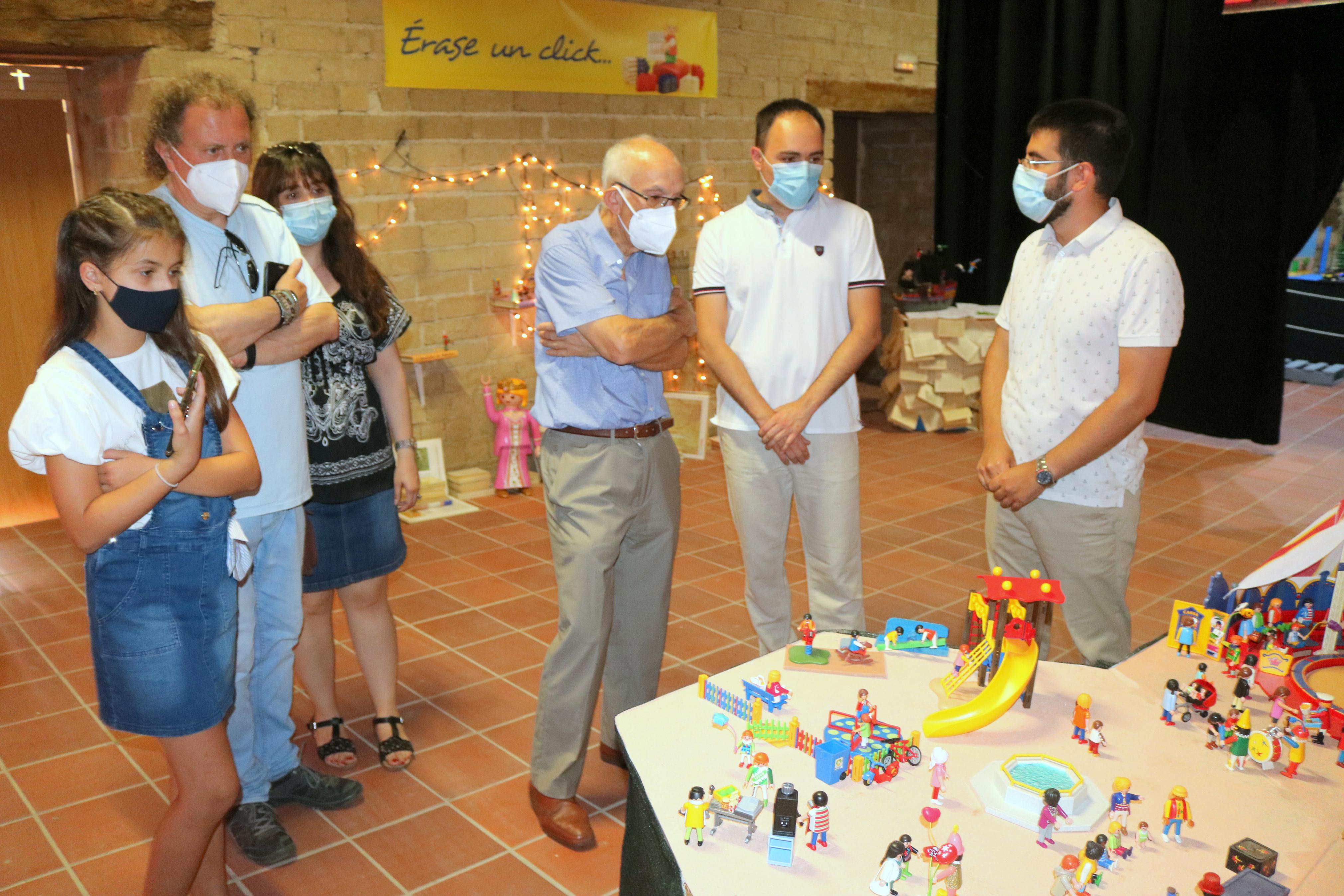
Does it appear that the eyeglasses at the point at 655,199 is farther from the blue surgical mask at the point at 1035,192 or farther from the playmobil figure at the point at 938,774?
the playmobil figure at the point at 938,774

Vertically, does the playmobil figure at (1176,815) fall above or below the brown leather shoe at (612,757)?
above

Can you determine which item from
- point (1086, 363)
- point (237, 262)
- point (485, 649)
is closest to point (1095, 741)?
point (1086, 363)

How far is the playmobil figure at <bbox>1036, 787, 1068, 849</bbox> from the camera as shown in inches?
55.0

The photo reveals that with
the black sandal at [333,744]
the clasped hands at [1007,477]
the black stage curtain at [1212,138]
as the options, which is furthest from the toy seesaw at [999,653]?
the black stage curtain at [1212,138]

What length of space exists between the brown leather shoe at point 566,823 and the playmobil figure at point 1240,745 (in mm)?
1441

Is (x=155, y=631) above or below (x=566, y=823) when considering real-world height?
above

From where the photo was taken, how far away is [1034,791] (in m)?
1.46

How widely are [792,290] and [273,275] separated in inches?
52.7

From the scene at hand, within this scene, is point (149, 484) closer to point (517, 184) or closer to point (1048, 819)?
point (1048, 819)

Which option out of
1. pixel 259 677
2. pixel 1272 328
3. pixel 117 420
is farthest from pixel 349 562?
pixel 1272 328

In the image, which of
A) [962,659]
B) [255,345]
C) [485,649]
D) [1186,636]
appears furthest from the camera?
[485,649]

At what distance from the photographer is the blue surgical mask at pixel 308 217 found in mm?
2473

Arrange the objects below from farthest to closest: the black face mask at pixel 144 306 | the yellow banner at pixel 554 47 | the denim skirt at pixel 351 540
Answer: the yellow banner at pixel 554 47 < the denim skirt at pixel 351 540 < the black face mask at pixel 144 306

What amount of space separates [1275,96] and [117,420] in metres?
6.56
